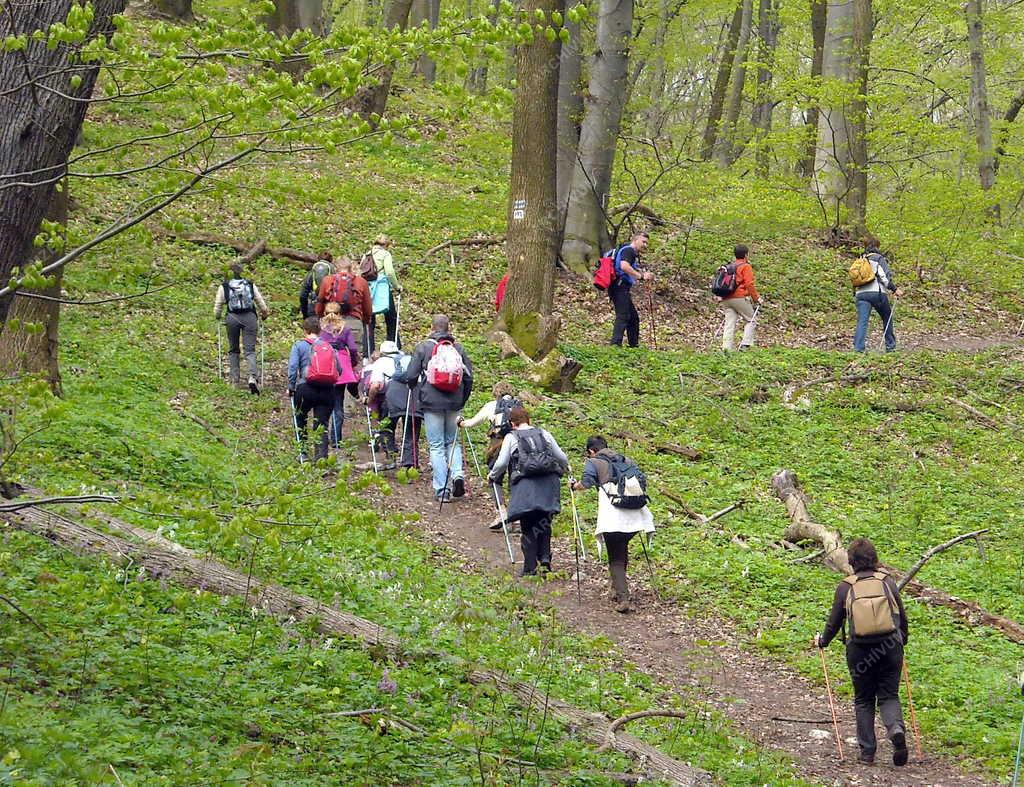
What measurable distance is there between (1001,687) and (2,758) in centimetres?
670

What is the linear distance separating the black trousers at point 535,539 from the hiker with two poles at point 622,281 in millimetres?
7736

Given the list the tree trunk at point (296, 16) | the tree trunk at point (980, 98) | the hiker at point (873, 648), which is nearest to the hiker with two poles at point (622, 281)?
the hiker at point (873, 648)

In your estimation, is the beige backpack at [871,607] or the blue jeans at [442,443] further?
the blue jeans at [442,443]

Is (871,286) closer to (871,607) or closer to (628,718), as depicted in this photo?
(871,607)

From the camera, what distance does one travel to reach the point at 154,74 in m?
4.62

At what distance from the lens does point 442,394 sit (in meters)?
11.3

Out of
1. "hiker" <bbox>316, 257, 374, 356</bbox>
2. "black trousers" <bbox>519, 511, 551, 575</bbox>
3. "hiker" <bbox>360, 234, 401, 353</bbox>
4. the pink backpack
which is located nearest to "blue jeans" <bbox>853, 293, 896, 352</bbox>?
"hiker" <bbox>360, 234, 401, 353</bbox>

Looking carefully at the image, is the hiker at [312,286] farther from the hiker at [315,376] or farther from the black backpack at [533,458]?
the black backpack at [533,458]

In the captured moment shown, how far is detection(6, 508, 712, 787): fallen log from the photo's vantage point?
248 inches

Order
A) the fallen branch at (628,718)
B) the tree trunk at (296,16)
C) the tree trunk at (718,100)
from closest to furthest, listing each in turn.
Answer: the fallen branch at (628,718) → the tree trunk at (296,16) → the tree trunk at (718,100)

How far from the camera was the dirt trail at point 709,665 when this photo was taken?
278 inches

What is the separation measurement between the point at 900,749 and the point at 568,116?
14.7 m

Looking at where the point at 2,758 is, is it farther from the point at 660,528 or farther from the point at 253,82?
the point at 660,528

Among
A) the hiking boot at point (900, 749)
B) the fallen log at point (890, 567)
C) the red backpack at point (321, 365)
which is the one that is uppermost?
the red backpack at point (321, 365)
